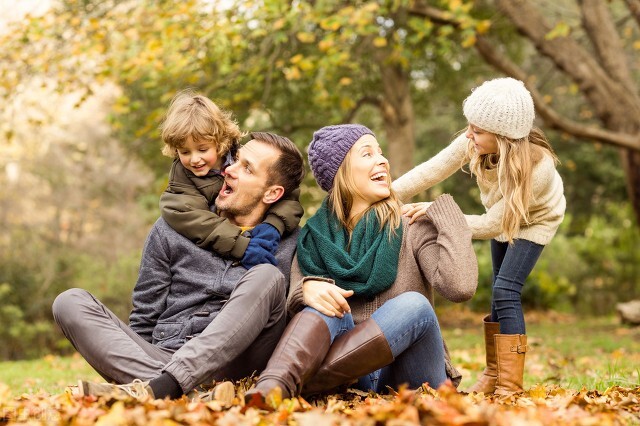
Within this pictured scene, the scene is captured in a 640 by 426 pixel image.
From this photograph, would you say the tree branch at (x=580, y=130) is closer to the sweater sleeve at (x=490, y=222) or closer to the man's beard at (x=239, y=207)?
the sweater sleeve at (x=490, y=222)

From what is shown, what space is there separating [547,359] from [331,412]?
429 centimetres

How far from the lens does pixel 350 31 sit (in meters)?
6.77

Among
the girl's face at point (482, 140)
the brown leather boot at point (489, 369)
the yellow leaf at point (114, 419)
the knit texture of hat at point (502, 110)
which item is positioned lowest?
the brown leather boot at point (489, 369)

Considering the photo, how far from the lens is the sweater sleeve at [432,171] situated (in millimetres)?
3965

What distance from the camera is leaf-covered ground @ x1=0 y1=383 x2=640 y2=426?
2105 millimetres

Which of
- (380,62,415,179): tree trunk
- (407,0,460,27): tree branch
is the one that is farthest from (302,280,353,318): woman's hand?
(380,62,415,179): tree trunk

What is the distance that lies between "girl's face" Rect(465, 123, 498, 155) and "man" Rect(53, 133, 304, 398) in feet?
3.15

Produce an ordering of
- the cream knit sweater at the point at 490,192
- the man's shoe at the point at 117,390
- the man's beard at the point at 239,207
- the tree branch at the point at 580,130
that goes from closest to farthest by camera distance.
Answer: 1. the man's shoe at the point at 117,390
2. the man's beard at the point at 239,207
3. the cream knit sweater at the point at 490,192
4. the tree branch at the point at 580,130

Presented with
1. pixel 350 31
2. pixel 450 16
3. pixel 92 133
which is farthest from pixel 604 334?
pixel 92 133

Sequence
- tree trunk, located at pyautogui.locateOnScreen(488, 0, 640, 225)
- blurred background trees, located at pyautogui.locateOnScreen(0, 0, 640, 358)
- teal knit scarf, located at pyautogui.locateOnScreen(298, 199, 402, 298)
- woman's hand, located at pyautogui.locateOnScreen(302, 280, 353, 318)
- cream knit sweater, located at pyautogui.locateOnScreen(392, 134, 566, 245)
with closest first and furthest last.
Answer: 1. woman's hand, located at pyautogui.locateOnScreen(302, 280, 353, 318)
2. teal knit scarf, located at pyautogui.locateOnScreen(298, 199, 402, 298)
3. cream knit sweater, located at pyautogui.locateOnScreen(392, 134, 566, 245)
4. blurred background trees, located at pyautogui.locateOnScreen(0, 0, 640, 358)
5. tree trunk, located at pyautogui.locateOnScreen(488, 0, 640, 225)

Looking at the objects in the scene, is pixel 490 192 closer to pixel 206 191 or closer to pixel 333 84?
pixel 206 191

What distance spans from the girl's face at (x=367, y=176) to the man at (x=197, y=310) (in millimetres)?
354

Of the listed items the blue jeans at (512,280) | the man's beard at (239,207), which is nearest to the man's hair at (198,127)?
the man's beard at (239,207)

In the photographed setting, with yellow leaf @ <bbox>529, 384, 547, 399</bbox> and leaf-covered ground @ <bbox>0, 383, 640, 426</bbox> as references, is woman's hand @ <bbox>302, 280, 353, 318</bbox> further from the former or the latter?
yellow leaf @ <bbox>529, 384, 547, 399</bbox>
